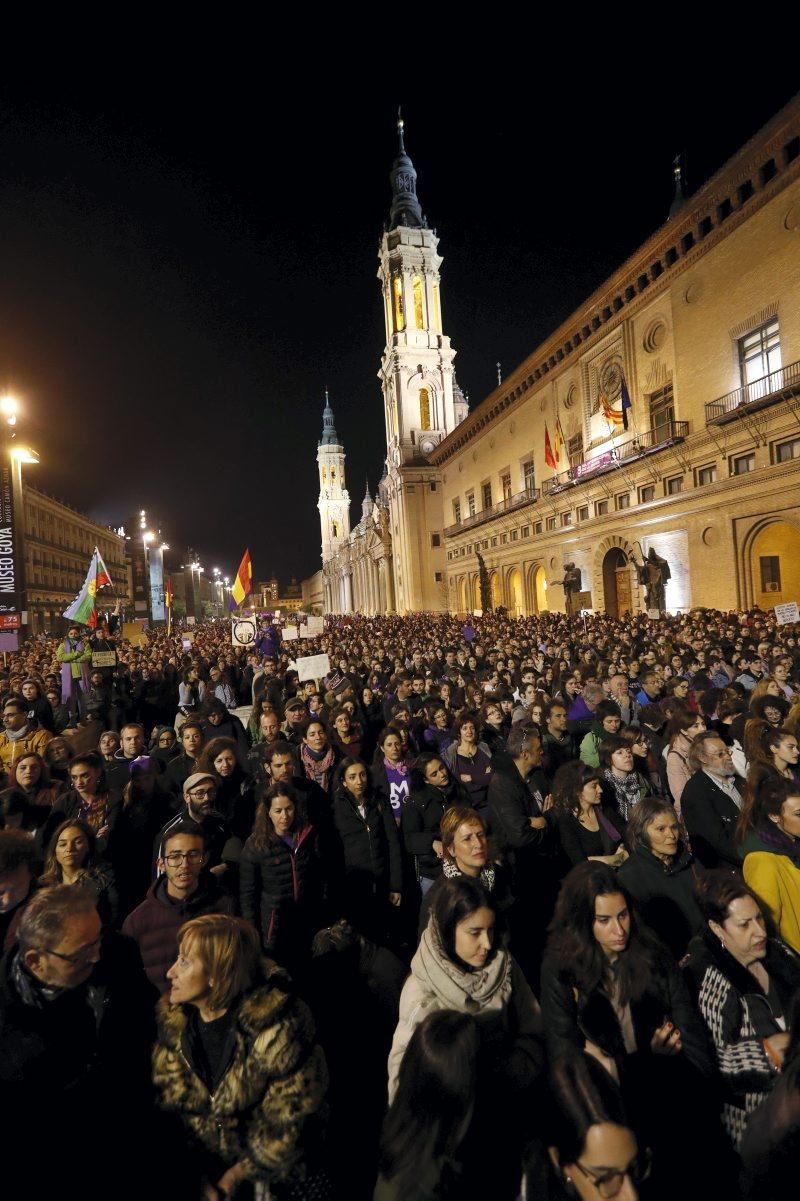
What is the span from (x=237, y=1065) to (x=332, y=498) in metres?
133

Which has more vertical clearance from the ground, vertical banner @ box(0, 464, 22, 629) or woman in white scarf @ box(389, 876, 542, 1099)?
vertical banner @ box(0, 464, 22, 629)

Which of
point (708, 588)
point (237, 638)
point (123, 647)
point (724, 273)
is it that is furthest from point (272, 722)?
point (724, 273)

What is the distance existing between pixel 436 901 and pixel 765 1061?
1305 millimetres

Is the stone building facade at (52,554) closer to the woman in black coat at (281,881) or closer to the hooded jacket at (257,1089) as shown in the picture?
the woman in black coat at (281,881)

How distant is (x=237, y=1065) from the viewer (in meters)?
2.02

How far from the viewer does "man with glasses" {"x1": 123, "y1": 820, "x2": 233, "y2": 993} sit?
2871 millimetres

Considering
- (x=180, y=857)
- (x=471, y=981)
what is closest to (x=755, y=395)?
(x=471, y=981)

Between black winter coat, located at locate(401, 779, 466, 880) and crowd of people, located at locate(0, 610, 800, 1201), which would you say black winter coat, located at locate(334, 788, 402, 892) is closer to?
crowd of people, located at locate(0, 610, 800, 1201)

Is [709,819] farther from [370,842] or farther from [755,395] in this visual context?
[755,395]

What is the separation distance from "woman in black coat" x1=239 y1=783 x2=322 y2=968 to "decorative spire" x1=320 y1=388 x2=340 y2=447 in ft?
454

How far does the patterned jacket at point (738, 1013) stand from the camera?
2.16 meters

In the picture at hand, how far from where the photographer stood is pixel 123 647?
76.4ft

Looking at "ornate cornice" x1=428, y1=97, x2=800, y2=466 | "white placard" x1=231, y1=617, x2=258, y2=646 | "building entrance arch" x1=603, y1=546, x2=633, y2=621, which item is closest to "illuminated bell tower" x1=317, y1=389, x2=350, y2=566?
"ornate cornice" x1=428, y1=97, x2=800, y2=466

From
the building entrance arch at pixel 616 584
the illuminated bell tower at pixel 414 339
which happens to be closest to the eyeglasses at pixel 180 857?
the building entrance arch at pixel 616 584
